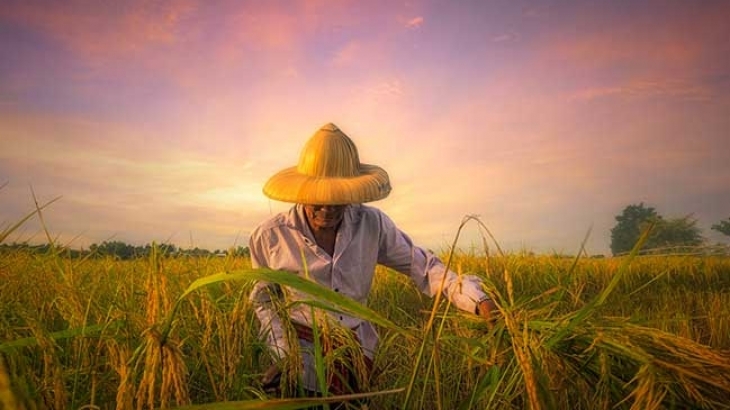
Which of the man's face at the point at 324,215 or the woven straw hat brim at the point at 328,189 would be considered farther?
the man's face at the point at 324,215

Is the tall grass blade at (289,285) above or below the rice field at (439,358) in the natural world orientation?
above

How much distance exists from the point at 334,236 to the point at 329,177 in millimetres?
510

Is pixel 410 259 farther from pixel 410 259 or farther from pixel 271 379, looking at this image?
pixel 271 379

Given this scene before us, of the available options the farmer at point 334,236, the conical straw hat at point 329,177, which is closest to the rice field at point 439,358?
the farmer at point 334,236

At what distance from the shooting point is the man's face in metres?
2.49

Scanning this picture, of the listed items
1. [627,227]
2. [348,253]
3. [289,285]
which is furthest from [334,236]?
[627,227]

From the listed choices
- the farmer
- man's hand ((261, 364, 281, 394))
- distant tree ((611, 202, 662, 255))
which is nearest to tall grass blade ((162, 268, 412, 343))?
man's hand ((261, 364, 281, 394))

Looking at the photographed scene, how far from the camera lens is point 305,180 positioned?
2443 mm

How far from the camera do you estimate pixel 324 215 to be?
251cm

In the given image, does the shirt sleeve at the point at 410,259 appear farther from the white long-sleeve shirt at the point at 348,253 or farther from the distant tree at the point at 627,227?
the distant tree at the point at 627,227

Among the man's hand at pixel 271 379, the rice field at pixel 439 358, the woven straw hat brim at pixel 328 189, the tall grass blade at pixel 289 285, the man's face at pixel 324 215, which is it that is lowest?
the man's hand at pixel 271 379

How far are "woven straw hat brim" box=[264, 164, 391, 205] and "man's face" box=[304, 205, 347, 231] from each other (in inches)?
5.6

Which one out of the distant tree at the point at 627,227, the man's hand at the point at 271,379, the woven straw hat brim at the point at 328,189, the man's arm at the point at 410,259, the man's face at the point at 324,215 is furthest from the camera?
the distant tree at the point at 627,227

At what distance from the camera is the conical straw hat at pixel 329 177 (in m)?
2.33
